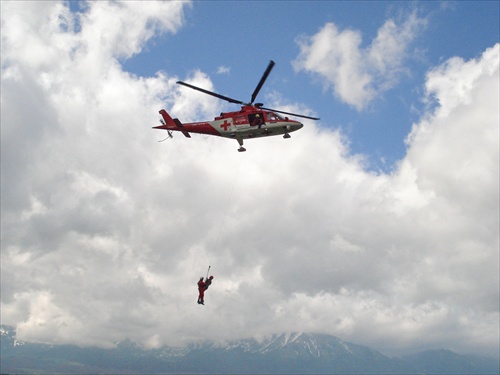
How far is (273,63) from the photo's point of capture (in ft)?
126

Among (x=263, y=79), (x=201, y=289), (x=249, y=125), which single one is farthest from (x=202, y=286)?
(x=263, y=79)

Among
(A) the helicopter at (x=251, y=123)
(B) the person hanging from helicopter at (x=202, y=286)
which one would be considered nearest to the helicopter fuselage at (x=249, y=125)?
(A) the helicopter at (x=251, y=123)

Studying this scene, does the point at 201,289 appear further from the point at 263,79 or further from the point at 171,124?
the point at 263,79

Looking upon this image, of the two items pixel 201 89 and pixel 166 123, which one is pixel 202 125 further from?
pixel 201 89

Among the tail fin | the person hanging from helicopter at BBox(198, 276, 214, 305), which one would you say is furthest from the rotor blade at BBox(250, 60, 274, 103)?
the person hanging from helicopter at BBox(198, 276, 214, 305)

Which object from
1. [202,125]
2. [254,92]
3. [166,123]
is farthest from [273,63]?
[166,123]

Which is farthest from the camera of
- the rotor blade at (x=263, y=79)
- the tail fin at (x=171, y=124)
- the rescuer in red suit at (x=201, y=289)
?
the tail fin at (x=171, y=124)

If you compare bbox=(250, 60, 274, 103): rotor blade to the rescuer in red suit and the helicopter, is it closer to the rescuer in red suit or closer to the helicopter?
the helicopter

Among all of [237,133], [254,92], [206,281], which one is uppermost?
[254,92]

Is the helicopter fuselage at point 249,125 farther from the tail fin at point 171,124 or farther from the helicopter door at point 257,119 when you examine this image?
the tail fin at point 171,124

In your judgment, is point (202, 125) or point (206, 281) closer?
point (206, 281)

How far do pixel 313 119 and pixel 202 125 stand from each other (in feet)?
40.9

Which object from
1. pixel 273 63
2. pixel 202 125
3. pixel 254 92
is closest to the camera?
pixel 273 63

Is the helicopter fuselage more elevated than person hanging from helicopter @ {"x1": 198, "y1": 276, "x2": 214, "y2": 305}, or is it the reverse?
the helicopter fuselage
